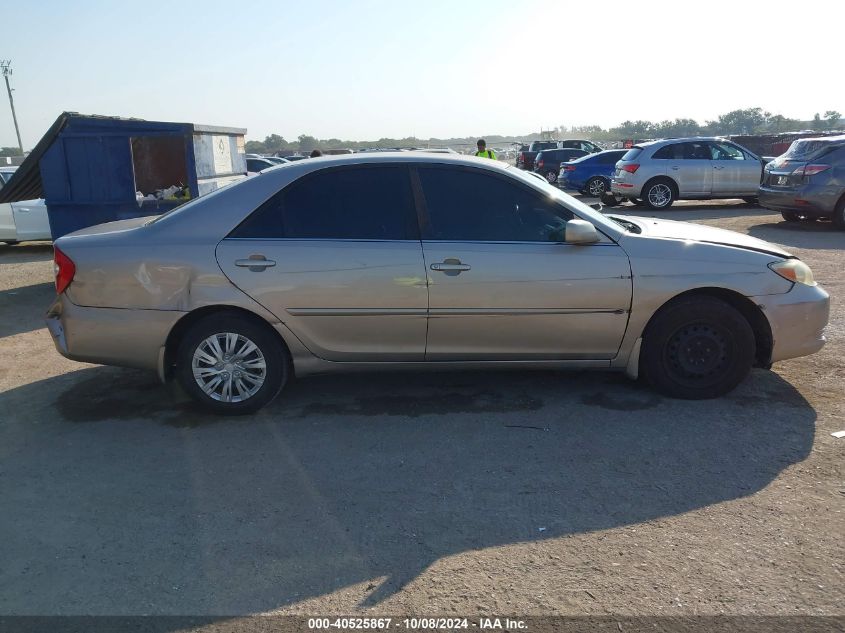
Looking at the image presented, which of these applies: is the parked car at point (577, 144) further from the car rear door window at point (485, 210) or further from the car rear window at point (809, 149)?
the car rear door window at point (485, 210)

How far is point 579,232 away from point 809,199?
32.6 feet

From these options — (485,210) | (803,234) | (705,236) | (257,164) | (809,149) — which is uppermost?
(809,149)

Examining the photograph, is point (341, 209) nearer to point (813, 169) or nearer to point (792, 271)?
point (792, 271)

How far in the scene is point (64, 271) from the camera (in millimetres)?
4621

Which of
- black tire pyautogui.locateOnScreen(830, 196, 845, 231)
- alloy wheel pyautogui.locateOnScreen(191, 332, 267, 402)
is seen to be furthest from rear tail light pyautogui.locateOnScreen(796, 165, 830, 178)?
alloy wheel pyautogui.locateOnScreen(191, 332, 267, 402)

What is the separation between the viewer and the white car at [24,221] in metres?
12.4

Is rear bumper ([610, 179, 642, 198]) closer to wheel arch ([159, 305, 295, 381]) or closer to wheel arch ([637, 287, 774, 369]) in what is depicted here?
wheel arch ([637, 287, 774, 369])

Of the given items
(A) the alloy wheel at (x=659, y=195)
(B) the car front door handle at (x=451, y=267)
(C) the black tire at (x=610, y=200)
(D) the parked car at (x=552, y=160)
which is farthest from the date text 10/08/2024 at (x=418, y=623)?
(D) the parked car at (x=552, y=160)

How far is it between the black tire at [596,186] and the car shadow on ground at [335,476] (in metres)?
15.8

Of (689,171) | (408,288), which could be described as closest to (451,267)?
(408,288)

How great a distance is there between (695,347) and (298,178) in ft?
9.49

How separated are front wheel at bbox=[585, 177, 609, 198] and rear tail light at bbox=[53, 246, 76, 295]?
57.9ft

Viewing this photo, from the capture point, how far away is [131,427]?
461 centimetres

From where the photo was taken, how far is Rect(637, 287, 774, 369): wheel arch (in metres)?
4.70
